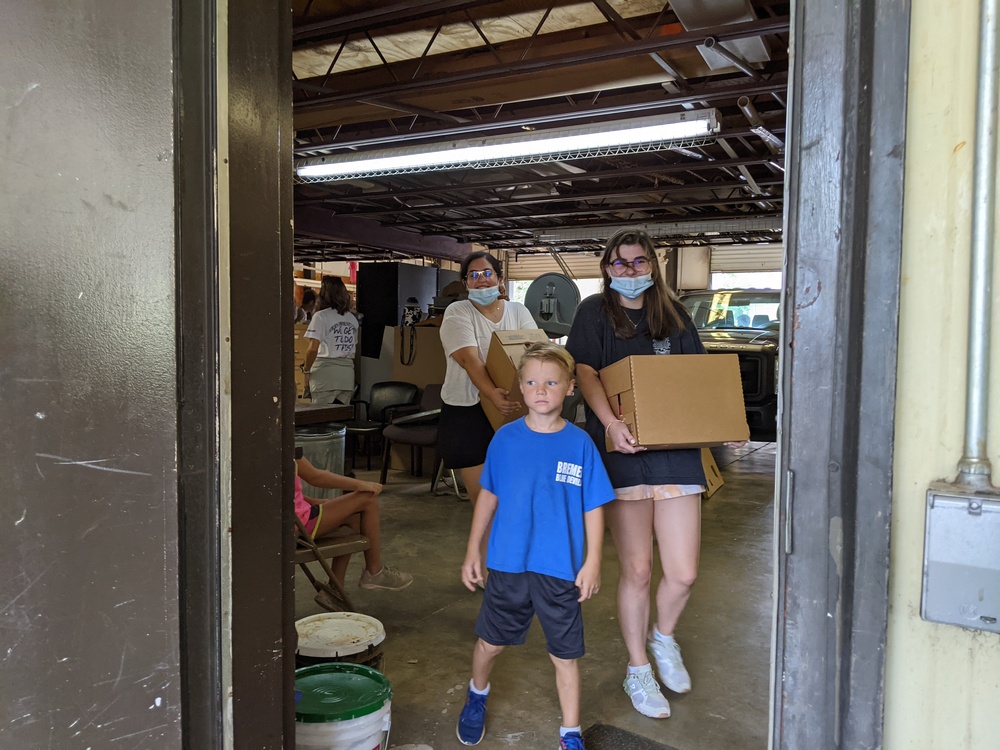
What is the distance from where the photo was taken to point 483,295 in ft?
10.3

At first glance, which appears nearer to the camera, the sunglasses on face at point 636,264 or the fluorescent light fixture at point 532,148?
the sunglasses on face at point 636,264

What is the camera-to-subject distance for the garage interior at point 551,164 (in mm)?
2508

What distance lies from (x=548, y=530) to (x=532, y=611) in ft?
0.91

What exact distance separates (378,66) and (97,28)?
417 cm

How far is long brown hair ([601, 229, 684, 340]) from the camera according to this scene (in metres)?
2.38

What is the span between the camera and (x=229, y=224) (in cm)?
141

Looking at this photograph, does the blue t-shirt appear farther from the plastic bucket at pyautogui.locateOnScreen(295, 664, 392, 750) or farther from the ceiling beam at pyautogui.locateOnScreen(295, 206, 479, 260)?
the ceiling beam at pyautogui.locateOnScreen(295, 206, 479, 260)

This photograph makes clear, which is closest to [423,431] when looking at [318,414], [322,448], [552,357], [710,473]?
[322,448]

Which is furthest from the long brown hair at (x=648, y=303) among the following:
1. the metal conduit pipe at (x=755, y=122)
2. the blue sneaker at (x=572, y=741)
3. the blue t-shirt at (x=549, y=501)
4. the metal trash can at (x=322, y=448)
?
the metal conduit pipe at (x=755, y=122)

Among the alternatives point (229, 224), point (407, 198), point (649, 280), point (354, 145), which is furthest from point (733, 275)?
point (229, 224)

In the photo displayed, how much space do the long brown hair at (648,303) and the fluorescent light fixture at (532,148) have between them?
9.37 feet

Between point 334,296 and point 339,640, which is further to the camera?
point 334,296

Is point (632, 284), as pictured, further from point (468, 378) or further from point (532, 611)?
point (532, 611)

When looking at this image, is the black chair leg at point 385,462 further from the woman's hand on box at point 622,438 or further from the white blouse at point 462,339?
the woman's hand on box at point 622,438
